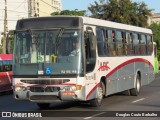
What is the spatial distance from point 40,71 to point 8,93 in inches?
513

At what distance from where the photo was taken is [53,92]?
13812 mm

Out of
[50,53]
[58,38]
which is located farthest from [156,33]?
[50,53]

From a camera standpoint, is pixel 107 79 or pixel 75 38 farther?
pixel 107 79

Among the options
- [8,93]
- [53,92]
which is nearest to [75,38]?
[53,92]

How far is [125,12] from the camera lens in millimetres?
59688

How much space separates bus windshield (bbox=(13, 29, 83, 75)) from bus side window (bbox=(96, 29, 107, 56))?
6.02 feet

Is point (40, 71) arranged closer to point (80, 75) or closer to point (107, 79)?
point (80, 75)

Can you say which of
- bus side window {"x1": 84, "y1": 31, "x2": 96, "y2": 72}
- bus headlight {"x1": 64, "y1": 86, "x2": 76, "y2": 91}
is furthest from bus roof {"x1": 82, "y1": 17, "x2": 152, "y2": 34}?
bus headlight {"x1": 64, "y1": 86, "x2": 76, "y2": 91}

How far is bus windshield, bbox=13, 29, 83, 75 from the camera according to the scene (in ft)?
45.3

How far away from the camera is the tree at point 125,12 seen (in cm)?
5953

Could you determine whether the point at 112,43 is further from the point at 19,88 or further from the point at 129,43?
the point at 19,88

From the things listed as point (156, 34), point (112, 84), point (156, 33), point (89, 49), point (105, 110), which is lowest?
point (105, 110)

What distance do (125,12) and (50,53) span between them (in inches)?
1837

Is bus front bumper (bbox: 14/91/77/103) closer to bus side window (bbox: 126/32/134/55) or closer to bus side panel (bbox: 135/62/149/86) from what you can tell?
bus side window (bbox: 126/32/134/55)
